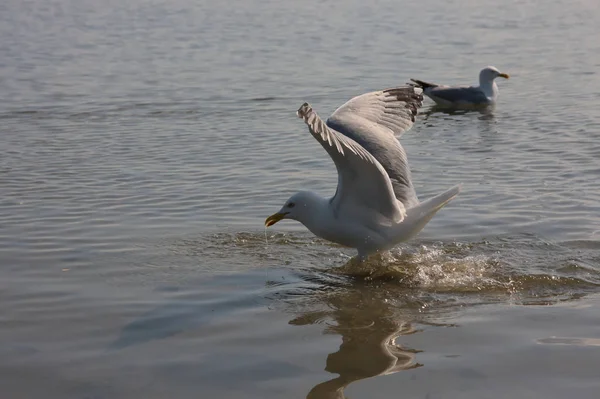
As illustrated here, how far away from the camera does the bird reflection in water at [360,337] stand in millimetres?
4961

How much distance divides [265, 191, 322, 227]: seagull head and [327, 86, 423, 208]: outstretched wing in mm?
646

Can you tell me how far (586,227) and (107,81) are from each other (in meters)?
10.1

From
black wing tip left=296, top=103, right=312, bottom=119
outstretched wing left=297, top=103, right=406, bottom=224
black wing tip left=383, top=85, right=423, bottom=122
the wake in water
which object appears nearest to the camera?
black wing tip left=296, top=103, right=312, bottom=119

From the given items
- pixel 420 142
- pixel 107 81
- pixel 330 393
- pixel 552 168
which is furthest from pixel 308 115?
pixel 107 81

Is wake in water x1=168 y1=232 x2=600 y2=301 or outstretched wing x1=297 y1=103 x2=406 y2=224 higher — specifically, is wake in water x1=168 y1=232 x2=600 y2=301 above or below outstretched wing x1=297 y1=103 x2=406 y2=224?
below

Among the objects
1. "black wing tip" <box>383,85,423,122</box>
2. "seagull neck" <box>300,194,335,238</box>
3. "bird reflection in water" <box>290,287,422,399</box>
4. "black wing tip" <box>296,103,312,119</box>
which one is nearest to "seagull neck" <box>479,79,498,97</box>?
"black wing tip" <box>383,85,423,122</box>

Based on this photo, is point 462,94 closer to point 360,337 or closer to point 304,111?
point 304,111

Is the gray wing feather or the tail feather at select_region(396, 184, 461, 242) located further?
the gray wing feather

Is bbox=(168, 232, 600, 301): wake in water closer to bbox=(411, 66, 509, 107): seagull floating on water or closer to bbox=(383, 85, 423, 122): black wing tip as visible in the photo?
bbox=(383, 85, 423, 122): black wing tip

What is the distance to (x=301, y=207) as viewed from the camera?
277 inches

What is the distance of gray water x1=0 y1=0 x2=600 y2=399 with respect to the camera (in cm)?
503

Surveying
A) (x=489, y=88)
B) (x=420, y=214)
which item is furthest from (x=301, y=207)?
(x=489, y=88)

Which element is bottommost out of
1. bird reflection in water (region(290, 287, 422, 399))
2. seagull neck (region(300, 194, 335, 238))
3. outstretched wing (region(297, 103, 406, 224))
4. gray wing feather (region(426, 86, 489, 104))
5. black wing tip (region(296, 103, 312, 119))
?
gray wing feather (region(426, 86, 489, 104))

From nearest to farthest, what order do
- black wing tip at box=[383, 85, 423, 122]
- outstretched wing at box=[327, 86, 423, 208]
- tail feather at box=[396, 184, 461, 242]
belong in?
tail feather at box=[396, 184, 461, 242] → outstretched wing at box=[327, 86, 423, 208] → black wing tip at box=[383, 85, 423, 122]
